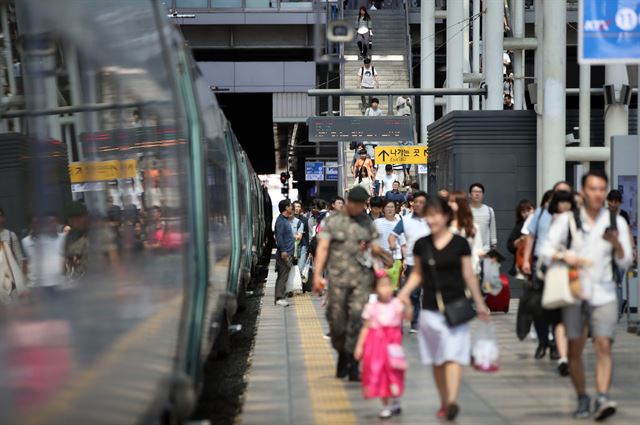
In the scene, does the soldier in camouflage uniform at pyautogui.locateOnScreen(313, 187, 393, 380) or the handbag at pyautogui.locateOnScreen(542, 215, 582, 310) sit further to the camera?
the soldier in camouflage uniform at pyautogui.locateOnScreen(313, 187, 393, 380)

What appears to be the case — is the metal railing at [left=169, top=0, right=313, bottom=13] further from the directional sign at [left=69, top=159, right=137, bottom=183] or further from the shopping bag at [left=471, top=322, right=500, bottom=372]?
the directional sign at [left=69, top=159, right=137, bottom=183]

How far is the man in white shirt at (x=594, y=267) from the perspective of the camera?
9.06 m

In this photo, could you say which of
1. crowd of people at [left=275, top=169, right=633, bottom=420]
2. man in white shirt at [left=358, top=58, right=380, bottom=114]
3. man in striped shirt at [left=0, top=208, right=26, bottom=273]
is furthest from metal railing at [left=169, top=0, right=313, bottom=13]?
man in striped shirt at [left=0, top=208, right=26, bottom=273]

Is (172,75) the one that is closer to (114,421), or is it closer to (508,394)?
(114,421)

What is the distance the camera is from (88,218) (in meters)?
4.89

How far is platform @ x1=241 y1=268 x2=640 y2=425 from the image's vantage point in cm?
958

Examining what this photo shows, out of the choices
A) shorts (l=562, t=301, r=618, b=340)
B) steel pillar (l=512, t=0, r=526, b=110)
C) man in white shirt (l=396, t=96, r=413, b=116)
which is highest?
steel pillar (l=512, t=0, r=526, b=110)

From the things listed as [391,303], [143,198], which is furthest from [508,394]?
[143,198]

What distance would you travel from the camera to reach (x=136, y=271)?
18.9ft

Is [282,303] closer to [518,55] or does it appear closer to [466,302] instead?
[518,55]

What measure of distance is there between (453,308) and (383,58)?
35.9 metres

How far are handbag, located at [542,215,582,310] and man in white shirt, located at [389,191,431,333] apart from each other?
3.57m

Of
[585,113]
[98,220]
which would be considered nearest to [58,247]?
[98,220]

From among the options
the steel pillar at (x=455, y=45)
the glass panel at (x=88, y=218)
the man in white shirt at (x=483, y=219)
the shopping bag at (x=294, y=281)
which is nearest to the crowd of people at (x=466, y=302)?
the glass panel at (x=88, y=218)
